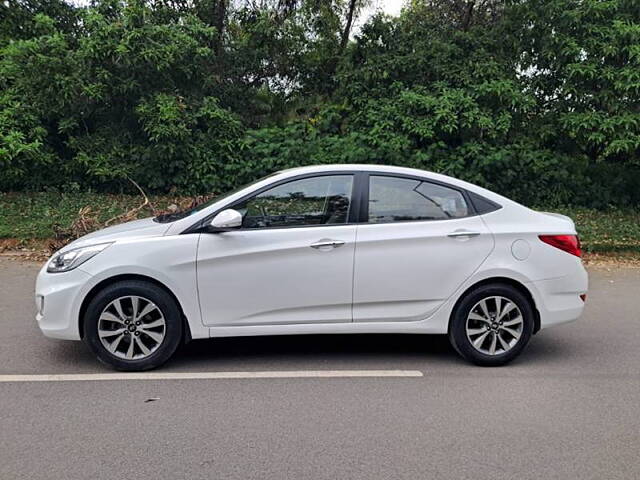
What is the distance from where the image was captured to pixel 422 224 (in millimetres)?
4984

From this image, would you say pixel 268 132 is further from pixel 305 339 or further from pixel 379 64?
pixel 305 339

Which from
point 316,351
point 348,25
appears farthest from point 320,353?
point 348,25

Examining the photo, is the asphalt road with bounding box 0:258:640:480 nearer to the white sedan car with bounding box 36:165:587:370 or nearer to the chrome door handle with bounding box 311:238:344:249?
the white sedan car with bounding box 36:165:587:370

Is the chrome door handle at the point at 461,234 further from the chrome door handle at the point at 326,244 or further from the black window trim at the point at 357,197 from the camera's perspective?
the chrome door handle at the point at 326,244

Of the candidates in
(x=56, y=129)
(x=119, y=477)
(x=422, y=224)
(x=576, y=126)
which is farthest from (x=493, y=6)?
(x=119, y=477)

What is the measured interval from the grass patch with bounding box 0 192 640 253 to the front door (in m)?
6.43

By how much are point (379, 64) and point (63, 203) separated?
705 cm

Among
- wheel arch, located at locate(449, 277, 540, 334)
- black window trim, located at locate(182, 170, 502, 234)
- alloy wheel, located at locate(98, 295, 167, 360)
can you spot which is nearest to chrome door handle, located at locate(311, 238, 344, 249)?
black window trim, located at locate(182, 170, 502, 234)

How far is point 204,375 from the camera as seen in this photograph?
15.5 feet

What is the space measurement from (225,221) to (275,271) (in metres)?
0.54

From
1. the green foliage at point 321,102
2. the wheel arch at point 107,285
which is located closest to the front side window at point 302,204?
the wheel arch at point 107,285

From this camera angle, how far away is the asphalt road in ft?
11.1

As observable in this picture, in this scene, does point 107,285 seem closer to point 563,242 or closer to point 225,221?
point 225,221

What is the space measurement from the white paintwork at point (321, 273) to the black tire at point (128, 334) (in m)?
0.09
